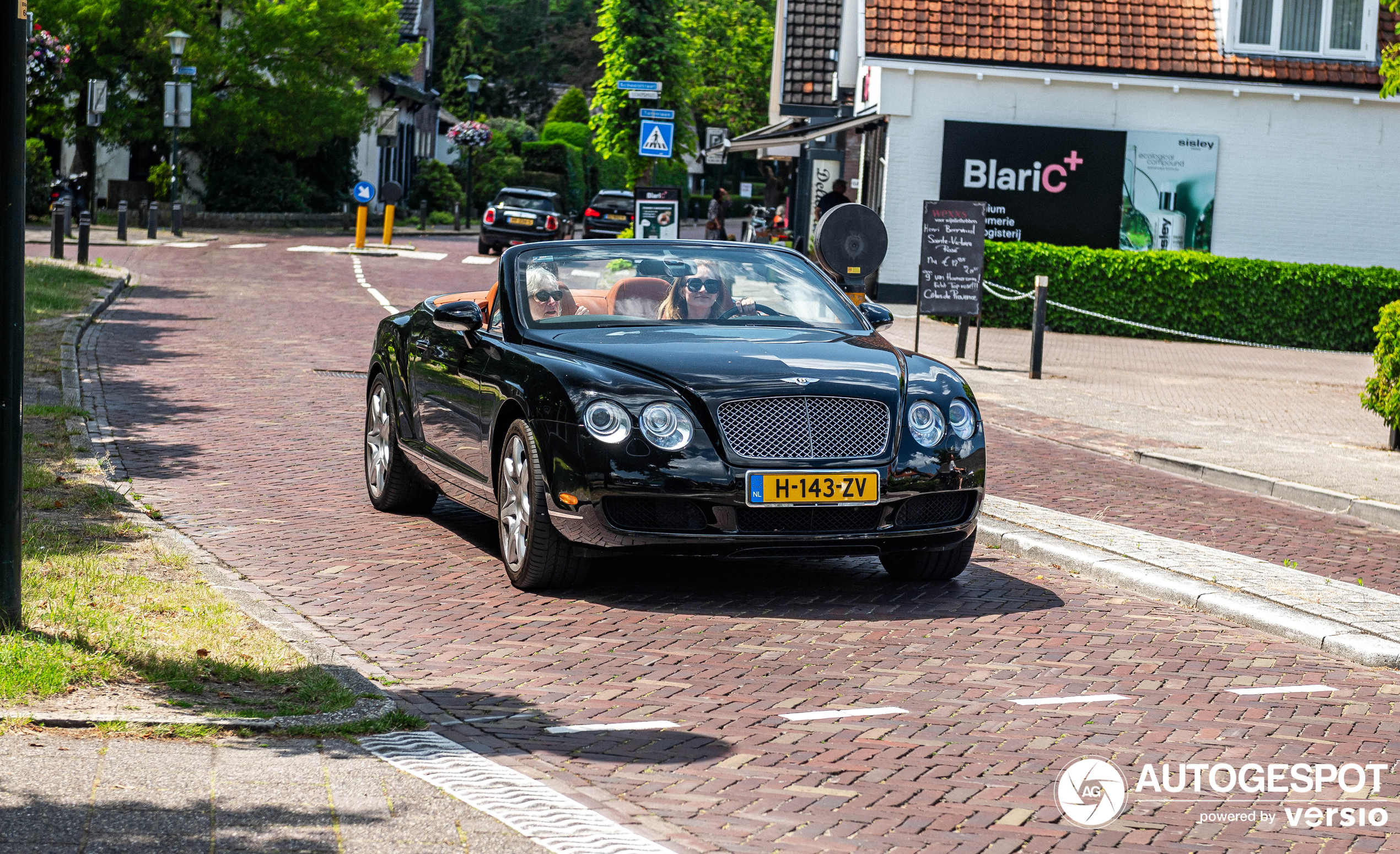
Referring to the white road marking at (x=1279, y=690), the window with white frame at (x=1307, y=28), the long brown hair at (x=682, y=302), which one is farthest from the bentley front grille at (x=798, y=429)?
the window with white frame at (x=1307, y=28)

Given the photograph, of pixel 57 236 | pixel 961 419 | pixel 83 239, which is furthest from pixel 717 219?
pixel 961 419

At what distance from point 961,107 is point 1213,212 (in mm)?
4573

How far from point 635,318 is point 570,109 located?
223 ft

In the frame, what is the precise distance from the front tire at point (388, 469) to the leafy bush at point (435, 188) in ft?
155

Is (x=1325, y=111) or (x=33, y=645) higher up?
(x=1325, y=111)

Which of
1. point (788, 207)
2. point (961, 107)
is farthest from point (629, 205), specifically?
point (961, 107)

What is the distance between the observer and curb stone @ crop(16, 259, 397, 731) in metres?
4.79

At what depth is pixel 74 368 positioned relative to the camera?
1397 cm

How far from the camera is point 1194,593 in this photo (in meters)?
7.21

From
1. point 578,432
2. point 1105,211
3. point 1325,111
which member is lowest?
point 578,432

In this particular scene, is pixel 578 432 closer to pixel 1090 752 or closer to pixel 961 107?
pixel 1090 752

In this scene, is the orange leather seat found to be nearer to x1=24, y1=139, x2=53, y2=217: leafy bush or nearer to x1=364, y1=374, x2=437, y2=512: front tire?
x1=364, y1=374, x2=437, y2=512: front tire

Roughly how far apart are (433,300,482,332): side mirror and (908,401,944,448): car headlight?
82.5 inches

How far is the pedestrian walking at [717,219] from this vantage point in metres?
39.1
